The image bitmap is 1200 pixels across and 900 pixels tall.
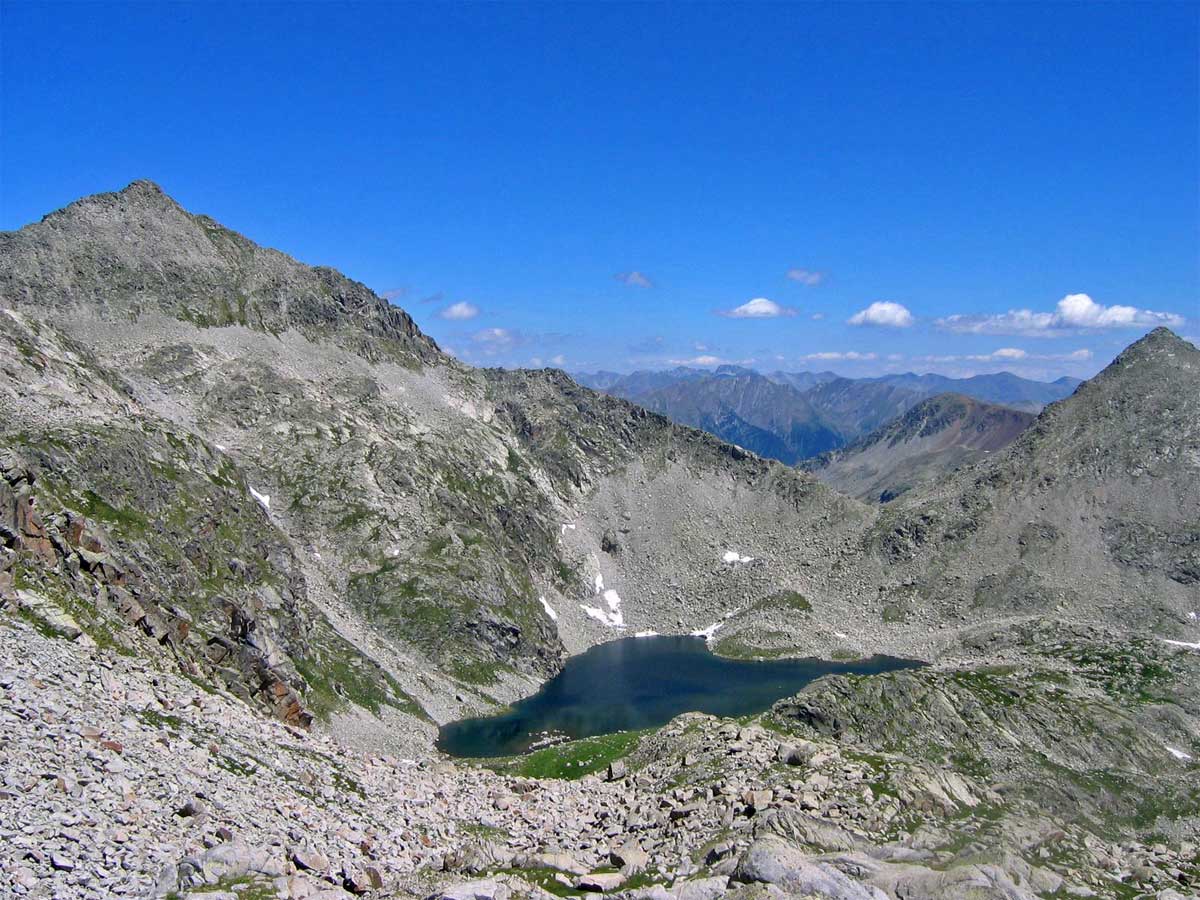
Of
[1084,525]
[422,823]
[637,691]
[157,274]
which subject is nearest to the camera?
[422,823]

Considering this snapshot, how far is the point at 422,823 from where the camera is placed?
4309 cm

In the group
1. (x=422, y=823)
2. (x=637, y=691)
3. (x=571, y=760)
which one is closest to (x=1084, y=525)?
(x=637, y=691)

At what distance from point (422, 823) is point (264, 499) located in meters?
107

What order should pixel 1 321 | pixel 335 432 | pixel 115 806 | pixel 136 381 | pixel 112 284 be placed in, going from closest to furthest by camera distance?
pixel 115 806, pixel 1 321, pixel 136 381, pixel 335 432, pixel 112 284

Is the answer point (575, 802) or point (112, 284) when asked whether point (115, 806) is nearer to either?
point (575, 802)

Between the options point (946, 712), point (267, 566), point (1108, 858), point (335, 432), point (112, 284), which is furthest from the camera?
point (112, 284)

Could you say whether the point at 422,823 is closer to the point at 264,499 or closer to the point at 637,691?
the point at 637,691

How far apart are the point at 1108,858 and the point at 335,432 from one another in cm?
14244

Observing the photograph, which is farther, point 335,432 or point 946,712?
point 335,432

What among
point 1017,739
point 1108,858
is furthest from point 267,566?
point 1108,858

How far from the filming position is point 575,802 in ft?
162

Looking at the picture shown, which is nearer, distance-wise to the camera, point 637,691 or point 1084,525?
point 637,691

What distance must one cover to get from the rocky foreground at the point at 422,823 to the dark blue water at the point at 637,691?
5973cm

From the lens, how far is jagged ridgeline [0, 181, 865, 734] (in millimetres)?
67000
